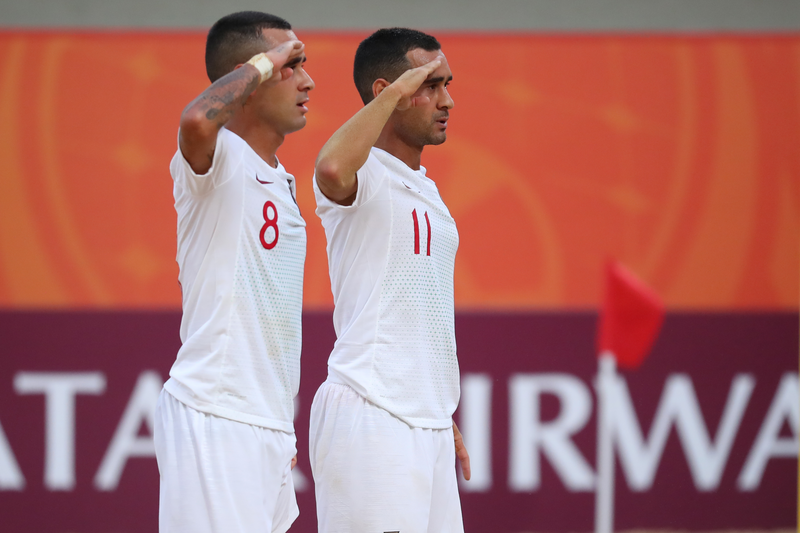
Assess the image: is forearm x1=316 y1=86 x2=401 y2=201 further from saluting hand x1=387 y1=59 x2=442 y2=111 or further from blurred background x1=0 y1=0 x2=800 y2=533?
blurred background x1=0 y1=0 x2=800 y2=533

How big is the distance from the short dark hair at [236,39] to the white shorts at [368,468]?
979 millimetres

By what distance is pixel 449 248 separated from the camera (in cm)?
283

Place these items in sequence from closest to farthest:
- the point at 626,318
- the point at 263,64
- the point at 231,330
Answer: the point at 231,330
the point at 263,64
the point at 626,318

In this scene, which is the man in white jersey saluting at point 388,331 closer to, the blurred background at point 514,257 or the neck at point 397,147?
the neck at point 397,147

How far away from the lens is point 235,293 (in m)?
2.40

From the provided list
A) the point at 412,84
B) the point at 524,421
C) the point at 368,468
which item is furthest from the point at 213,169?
the point at 524,421

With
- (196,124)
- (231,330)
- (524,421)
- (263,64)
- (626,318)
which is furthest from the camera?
(524,421)

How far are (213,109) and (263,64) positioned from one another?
11.0 inches

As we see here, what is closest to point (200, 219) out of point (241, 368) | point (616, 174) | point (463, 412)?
point (241, 368)

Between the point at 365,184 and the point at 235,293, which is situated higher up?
the point at 365,184

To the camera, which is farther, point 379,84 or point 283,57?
point 379,84

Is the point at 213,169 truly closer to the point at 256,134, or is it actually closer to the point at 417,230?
the point at 256,134

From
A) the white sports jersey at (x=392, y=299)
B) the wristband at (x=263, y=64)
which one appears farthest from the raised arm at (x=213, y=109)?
the white sports jersey at (x=392, y=299)

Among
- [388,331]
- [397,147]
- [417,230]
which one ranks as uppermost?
[397,147]
